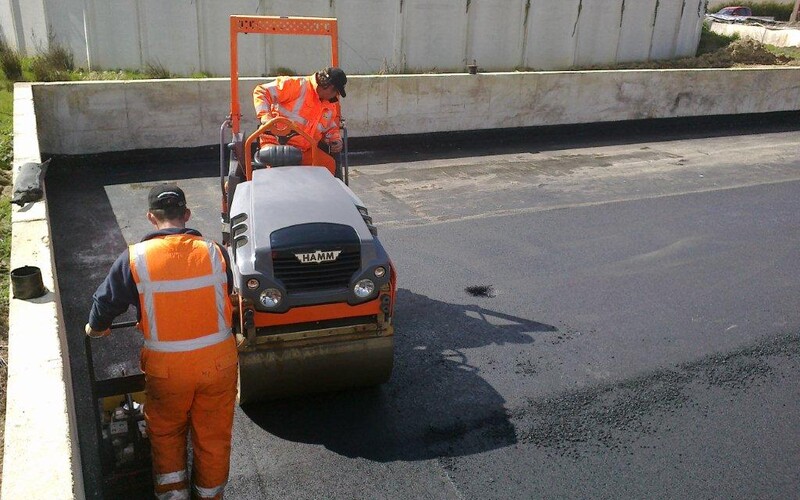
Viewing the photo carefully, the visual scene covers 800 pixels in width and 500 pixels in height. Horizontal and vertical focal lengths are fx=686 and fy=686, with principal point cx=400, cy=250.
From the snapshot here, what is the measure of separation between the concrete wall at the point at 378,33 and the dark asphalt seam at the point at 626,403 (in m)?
10.2

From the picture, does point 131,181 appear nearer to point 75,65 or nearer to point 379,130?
point 379,130

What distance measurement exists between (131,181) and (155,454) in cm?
605

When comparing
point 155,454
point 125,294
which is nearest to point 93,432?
point 155,454

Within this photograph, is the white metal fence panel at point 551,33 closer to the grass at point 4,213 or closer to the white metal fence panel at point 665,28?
the white metal fence panel at point 665,28

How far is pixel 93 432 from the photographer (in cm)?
395

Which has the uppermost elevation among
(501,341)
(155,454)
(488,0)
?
(488,0)

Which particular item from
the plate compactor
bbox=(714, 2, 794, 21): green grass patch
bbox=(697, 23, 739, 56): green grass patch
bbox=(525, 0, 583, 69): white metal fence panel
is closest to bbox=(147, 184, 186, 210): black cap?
the plate compactor

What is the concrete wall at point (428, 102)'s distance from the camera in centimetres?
888

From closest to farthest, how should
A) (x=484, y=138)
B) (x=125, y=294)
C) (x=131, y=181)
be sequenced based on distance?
1. (x=125, y=294)
2. (x=131, y=181)
3. (x=484, y=138)

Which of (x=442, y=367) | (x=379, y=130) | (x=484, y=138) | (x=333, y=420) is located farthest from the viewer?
(x=484, y=138)

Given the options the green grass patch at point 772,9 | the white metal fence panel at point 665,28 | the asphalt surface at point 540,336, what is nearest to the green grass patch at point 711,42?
the white metal fence panel at point 665,28

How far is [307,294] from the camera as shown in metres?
3.93

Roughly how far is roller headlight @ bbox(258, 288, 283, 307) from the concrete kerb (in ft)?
3.46

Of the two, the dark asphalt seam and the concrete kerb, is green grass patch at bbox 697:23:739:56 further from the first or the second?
the dark asphalt seam
